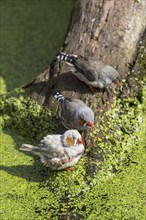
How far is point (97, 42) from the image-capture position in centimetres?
646

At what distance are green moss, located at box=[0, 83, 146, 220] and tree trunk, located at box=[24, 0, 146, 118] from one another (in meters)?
0.26

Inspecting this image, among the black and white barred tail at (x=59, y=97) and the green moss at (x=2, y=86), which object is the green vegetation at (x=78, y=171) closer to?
the green moss at (x=2, y=86)

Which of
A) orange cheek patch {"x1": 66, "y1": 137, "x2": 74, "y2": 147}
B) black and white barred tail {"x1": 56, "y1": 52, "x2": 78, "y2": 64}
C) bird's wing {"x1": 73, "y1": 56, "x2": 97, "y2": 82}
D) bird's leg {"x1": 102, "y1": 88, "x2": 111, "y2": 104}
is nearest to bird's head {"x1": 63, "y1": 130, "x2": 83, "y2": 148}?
orange cheek patch {"x1": 66, "y1": 137, "x2": 74, "y2": 147}

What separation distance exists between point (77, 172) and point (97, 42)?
1.80m

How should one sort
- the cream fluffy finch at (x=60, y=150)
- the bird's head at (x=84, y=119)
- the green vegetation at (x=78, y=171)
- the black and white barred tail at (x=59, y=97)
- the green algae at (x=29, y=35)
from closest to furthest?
1. the green vegetation at (x=78, y=171)
2. the cream fluffy finch at (x=60, y=150)
3. the bird's head at (x=84, y=119)
4. the black and white barred tail at (x=59, y=97)
5. the green algae at (x=29, y=35)

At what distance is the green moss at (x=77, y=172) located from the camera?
205 inches

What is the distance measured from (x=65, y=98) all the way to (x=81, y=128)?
15.5 inches

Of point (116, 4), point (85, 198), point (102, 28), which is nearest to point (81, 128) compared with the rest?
point (85, 198)

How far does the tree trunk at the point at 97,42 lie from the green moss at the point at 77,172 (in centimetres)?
26

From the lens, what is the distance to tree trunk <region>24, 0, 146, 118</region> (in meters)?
6.17

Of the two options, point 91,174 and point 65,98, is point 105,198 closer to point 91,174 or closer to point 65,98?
point 91,174

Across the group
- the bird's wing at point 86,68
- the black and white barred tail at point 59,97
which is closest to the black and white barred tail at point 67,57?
the bird's wing at point 86,68

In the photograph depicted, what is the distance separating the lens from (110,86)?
20.3 ft

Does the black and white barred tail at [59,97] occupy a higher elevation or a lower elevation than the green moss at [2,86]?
higher
